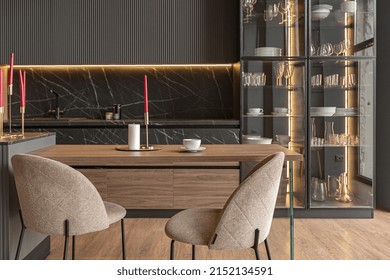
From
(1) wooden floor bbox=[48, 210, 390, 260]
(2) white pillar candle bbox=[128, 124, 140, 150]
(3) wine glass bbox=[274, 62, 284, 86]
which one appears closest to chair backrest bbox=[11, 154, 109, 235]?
(2) white pillar candle bbox=[128, 124, 140, 150]

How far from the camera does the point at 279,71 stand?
4.22 m

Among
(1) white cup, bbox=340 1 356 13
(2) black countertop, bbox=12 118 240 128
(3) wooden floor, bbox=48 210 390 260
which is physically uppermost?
(1) white cup, bbox=340 1 356 13

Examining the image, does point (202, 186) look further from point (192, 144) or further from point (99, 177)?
point (192, 144)

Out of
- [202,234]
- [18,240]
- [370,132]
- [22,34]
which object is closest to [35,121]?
[22,34]

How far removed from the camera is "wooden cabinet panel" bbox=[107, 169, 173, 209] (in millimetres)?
4027

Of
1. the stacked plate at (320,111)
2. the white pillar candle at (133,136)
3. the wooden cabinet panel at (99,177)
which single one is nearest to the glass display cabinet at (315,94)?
the stacked plate at (320,111)

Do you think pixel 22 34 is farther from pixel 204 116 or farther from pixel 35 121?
pixel 204 116

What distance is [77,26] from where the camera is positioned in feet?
14.5

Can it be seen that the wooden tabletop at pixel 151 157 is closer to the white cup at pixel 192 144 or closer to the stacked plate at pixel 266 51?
the white cup at pixel 192 144

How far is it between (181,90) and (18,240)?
272 centimetres

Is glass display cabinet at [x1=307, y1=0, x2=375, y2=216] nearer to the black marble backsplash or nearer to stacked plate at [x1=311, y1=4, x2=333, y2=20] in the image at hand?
stacked plate at [x1=311, y1=4, x2=333, y2=20]

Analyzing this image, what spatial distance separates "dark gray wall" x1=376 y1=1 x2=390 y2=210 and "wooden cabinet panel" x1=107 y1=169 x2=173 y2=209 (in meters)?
2.15

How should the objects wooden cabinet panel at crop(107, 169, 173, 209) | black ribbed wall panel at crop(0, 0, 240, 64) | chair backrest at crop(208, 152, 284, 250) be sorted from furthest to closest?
black ribbed wall panel at crop(0, 0, 240, 64)
wooden cabinet panel at crop(107, 169, 173, 209)
chair backrest at crop(208, 152, 284, 250)

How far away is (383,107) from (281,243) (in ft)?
7.29
